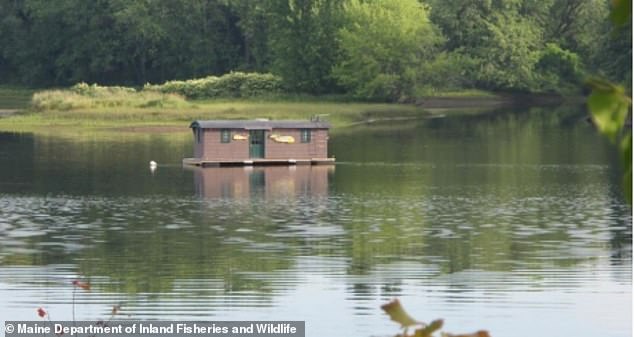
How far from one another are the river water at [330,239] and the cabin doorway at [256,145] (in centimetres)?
238

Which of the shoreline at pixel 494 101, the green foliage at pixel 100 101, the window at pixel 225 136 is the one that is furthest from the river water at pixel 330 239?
the shoreline at pixel 494 101

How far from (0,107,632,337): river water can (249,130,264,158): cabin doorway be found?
238 centimetres

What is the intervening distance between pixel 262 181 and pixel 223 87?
245ft

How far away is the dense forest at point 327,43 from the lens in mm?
136750

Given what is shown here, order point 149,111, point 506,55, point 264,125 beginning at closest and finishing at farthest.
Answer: point 264,125 < point 149,111 < point 506,55

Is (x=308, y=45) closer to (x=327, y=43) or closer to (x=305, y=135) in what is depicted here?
(x=327, y=43)

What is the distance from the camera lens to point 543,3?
511 ft

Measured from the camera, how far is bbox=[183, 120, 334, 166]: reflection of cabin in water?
6994 centimetres

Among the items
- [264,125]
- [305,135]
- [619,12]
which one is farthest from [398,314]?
[305,135]

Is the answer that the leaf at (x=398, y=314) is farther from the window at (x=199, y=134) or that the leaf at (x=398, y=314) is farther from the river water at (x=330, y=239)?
the window at (x=199, y=134)

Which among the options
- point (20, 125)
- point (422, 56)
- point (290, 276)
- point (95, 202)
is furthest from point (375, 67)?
point (290, 276)

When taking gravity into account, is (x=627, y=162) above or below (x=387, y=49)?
below

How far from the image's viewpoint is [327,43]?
5630 inches

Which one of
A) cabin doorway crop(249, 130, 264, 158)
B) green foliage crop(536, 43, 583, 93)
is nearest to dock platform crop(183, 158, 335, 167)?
cabin doorway crop(249, 130, 264, 158)
